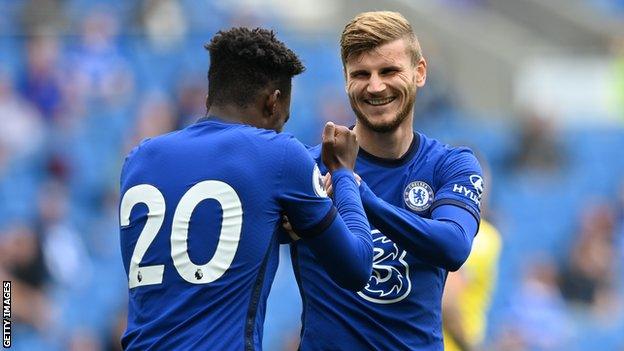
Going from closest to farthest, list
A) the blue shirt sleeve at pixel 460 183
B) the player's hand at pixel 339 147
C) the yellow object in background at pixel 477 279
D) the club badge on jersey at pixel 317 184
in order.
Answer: the club badge on jersey at pixel 317 184
the player's hand at pixel 339 147
the blue shirt sleeve at pixel 460 183
the yellow object in background at pixel 477 279

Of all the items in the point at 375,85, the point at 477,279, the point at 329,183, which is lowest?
the point at 477,279

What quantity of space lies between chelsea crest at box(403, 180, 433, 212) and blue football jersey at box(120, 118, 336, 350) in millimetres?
805

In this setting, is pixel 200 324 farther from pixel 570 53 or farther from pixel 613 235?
pixel 570 53

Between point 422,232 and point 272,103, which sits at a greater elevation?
point 272,103

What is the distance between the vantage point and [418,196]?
5367mm

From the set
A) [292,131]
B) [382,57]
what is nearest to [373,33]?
[382,57]

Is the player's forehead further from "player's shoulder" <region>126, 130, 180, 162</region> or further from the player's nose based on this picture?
"player's shoulder" <region>126, 130, 180, 162</region>

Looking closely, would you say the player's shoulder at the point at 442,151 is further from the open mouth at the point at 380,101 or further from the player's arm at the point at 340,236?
the player's arm at the point at 340,236

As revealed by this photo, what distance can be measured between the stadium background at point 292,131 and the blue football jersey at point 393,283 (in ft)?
15.1

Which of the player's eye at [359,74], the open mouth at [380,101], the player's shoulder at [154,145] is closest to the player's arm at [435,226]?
the open mouth at [380,101]

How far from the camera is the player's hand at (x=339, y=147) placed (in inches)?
195

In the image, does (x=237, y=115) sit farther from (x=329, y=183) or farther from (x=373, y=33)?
(x=373, y=33)

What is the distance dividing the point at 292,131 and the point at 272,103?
9292 mm

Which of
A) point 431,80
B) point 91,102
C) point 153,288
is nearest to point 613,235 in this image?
point 431,80
